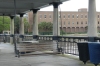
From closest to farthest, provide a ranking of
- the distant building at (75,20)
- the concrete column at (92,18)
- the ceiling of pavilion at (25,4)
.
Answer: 1. the concrete column at (92,18)
2. the ceiling of pavilion at (25,4)
3. the distant building at (75,20)

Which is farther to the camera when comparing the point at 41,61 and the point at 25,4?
the point at 25,4

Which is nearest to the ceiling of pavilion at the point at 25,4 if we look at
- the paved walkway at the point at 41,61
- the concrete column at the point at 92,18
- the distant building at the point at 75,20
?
the concrete column at the point at 92,18

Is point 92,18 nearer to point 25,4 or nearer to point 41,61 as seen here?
point 41,61

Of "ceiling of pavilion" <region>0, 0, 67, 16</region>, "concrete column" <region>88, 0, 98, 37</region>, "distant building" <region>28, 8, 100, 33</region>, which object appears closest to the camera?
"concrete column" <region>88, 0, 98, 37</region>

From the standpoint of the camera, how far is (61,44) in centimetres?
1788

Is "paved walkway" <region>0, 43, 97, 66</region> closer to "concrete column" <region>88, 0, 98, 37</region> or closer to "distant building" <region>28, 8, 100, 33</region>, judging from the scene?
"concrete column" <region>88, 0, 98, 37</region>

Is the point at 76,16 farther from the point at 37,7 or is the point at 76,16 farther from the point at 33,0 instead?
the point at 33,0

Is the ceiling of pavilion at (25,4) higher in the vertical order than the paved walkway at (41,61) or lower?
higher

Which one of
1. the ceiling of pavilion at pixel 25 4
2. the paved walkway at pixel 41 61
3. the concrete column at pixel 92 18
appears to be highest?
the ceiling of pavilion at pixel 25 4

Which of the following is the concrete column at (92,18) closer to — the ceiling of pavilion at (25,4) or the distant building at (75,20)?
the ceiling of pavilion at (25,4)

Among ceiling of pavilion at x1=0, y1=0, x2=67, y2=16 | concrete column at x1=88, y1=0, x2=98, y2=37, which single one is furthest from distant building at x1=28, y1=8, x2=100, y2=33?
concrete column at x1=88, y1=0, x2=98, y2=37

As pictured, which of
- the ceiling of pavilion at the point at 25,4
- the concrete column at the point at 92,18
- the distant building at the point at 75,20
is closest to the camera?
the concrete column at the point at 92,18

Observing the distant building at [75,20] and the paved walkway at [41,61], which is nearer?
the paved walkway at [41,61]

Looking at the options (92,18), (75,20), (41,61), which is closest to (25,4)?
(92,18)
